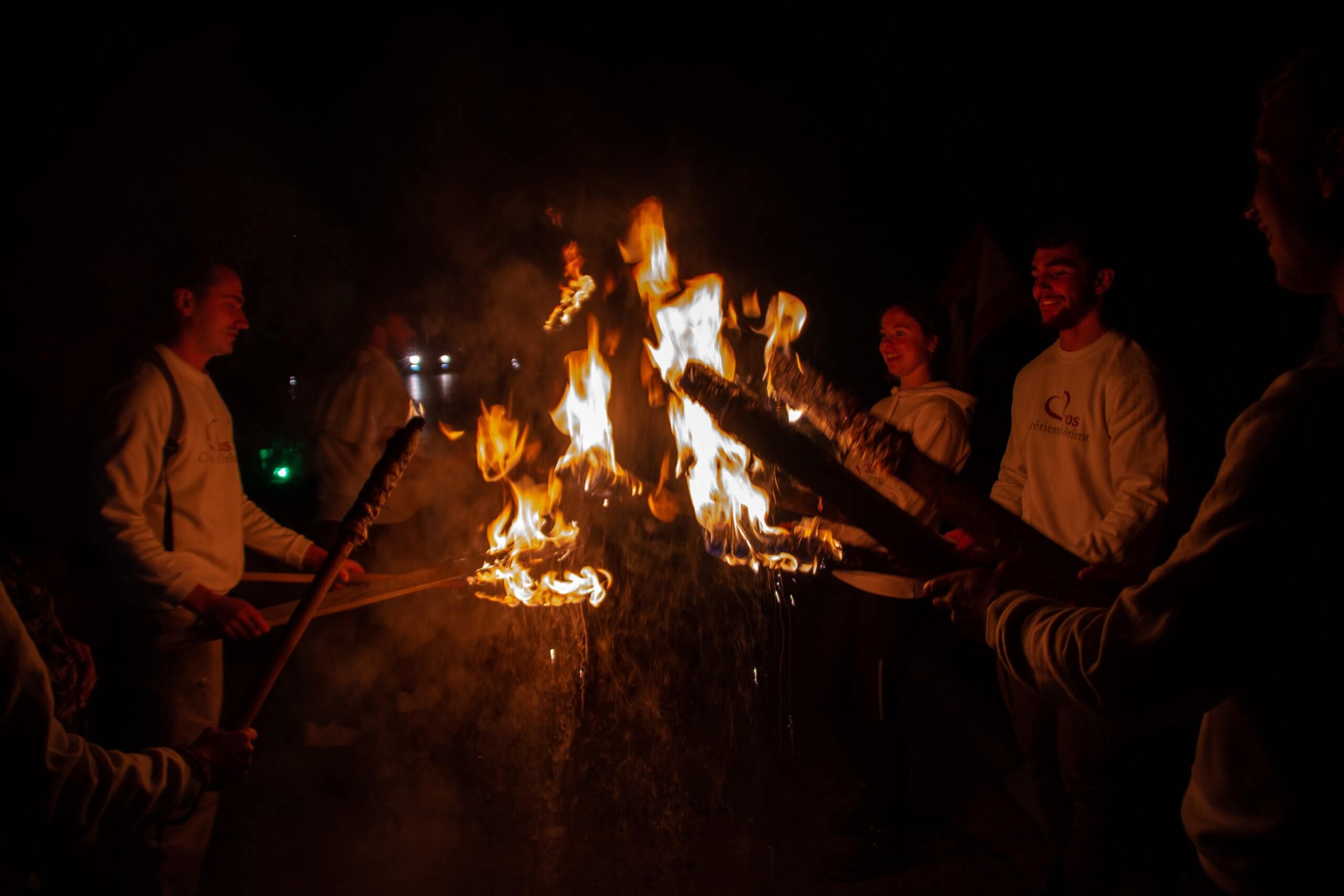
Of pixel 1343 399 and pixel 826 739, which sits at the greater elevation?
pixel 1343 399

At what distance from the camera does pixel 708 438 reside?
391 cm

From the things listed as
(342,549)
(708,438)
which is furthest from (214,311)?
(708,438)

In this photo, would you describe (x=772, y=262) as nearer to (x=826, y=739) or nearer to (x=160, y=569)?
(x=826, y=739)

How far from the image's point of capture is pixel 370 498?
2715mm

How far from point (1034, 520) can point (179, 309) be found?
14.1ft

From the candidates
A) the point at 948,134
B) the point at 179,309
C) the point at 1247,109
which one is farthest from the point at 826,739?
the point at 948,134

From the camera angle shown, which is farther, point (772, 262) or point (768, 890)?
point (772, 262)

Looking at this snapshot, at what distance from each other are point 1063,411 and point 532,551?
2.85 meters

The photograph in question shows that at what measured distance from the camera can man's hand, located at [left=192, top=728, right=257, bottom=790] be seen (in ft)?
6.99

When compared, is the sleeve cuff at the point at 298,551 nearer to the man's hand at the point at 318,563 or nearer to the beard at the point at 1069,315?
the man's hand at the point at 318,563

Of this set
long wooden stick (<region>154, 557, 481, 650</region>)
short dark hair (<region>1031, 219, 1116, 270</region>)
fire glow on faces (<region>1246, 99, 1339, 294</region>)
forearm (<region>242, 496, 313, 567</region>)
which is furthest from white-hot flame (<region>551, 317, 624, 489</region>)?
fire glow on faces (<region>1246, 99, 1339, 294</region>)

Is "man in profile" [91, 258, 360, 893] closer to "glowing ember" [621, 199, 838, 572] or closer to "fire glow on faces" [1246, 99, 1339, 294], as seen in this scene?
"glowing ember" [621, 199, 838, 572]

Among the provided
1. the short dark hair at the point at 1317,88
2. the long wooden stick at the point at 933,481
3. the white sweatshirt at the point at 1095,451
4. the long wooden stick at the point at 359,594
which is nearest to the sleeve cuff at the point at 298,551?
the long wooden stick at the point at 359,594

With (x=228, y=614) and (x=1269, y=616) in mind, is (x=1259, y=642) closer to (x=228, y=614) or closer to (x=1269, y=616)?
(x=1269, y=616)
